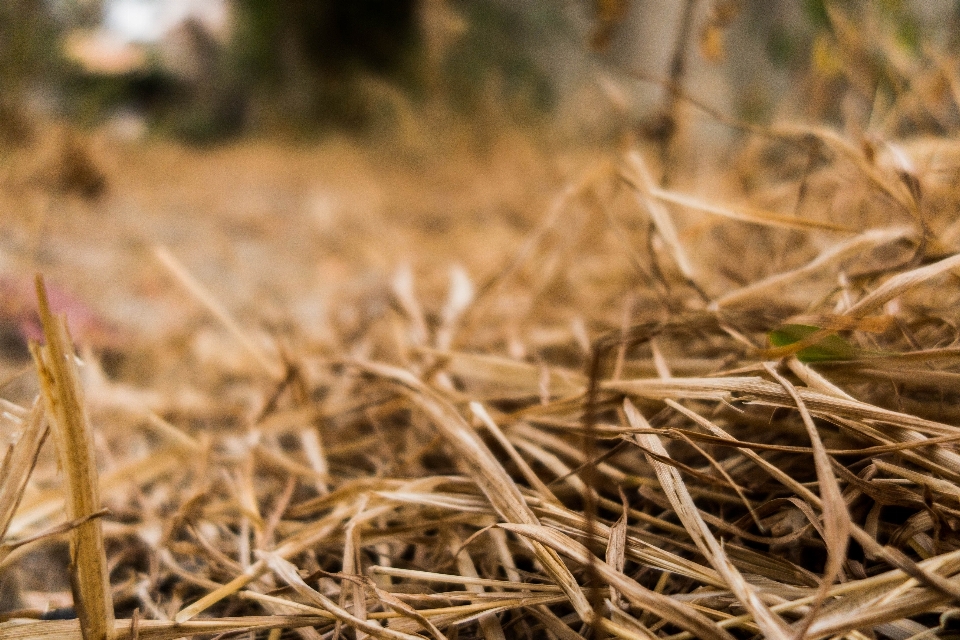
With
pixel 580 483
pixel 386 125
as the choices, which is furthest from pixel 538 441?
pixel 386 125

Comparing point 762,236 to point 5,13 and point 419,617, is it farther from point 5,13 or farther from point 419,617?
point 5,13

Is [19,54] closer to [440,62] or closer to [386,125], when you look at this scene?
[386,125]

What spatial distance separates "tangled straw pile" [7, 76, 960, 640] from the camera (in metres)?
0.29

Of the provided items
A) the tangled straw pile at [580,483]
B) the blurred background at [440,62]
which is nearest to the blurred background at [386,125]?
the blurred background at [440,62]

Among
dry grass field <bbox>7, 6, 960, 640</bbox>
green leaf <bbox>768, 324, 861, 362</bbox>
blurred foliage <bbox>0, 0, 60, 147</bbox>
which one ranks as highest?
blurred foliage <bbox>0, 0, 60, 147</bbox>

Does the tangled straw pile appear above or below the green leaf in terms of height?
below

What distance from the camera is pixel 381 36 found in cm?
244

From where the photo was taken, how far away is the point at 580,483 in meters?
0.42

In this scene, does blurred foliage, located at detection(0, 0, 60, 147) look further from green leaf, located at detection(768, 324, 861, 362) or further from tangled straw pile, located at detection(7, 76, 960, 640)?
green leaf, located at detection(768, 324, 861, 362)

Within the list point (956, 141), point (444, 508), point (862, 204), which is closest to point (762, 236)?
point (862, 204)

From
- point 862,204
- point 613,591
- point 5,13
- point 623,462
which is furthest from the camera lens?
point 5,13

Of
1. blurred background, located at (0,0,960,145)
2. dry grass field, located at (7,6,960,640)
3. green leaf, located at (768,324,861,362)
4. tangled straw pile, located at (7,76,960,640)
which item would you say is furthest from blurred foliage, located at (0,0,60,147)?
green leaf, located at (768,324,861,362)

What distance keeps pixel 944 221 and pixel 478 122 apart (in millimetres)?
1693

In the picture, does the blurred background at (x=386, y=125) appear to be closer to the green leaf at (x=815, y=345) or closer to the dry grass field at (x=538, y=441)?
the dry grass field at (x=538, y=441)
